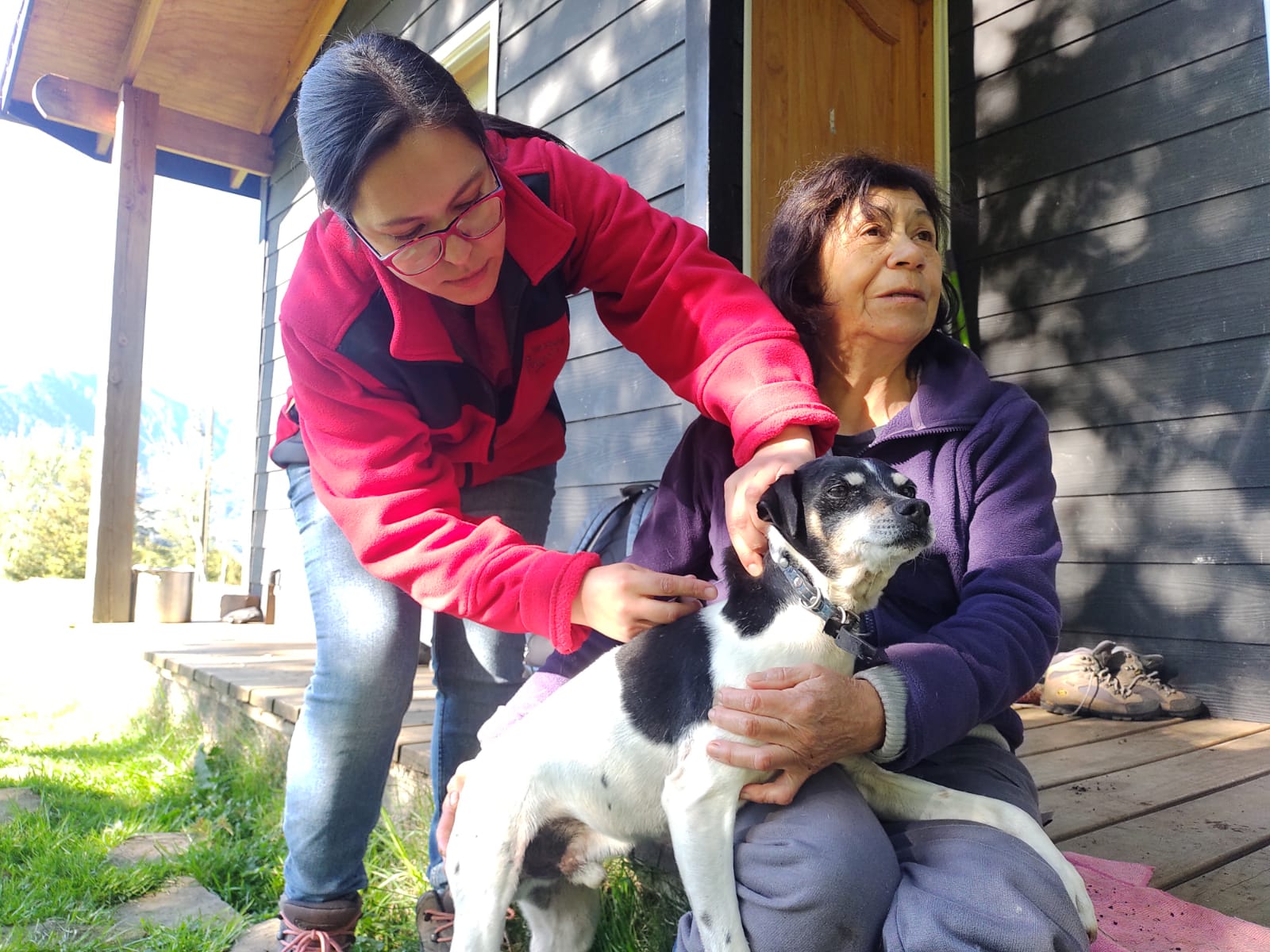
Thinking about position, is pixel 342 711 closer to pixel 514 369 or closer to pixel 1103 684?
pixel 514 369

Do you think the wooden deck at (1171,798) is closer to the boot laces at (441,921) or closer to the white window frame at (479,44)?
the boot laces at (441,921)

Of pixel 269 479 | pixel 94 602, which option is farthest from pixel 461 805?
pixel 269 479

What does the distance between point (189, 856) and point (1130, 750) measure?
3.00 meters

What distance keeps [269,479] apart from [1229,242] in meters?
6.86


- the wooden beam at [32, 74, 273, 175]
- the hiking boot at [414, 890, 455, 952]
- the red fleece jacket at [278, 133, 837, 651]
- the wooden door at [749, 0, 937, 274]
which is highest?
the wooden beam at [32, 74, 273, 175]

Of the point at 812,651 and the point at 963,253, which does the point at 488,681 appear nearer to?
the point at 812,651

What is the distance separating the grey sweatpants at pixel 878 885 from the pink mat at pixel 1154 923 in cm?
35

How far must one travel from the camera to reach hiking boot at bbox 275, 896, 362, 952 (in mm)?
1887

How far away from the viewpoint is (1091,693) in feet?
11.1

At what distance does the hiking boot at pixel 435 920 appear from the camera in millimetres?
2035

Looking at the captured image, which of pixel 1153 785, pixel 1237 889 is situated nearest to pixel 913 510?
pixel 1237 889

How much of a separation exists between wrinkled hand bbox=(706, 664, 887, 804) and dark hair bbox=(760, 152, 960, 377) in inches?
32.0

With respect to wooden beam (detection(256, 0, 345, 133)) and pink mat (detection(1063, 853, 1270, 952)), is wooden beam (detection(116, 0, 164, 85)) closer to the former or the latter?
wooden beam (detection(256, 0, 345, 133))

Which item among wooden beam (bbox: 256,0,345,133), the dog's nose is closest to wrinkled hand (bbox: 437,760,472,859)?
the dog's nose
